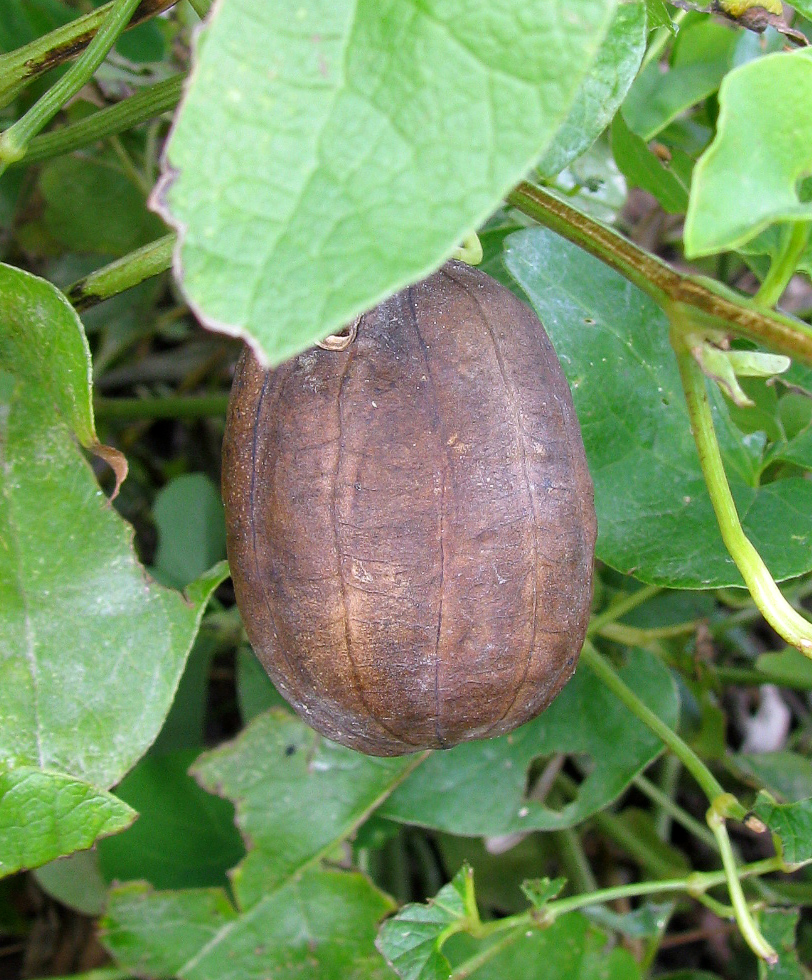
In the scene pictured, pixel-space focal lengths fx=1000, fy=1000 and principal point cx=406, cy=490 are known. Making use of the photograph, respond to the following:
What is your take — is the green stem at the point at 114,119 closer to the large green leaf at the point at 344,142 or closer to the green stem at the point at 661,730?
the large green leaf at the point at 344,142

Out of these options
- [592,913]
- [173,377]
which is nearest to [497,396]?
[592,913]

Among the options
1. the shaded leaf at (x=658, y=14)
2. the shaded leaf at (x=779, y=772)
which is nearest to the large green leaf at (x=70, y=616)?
the shaded leaf at (x=658, y=14)

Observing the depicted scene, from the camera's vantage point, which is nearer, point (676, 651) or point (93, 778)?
point (93, 778)

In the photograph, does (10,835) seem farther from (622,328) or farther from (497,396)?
(622,328)

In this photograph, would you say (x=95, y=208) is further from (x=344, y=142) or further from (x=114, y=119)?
(x=344, y=142)

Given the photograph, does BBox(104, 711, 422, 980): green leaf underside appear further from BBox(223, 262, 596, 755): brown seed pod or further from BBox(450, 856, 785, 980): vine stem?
BBox(223, 262, 596, 755): brown seed pod

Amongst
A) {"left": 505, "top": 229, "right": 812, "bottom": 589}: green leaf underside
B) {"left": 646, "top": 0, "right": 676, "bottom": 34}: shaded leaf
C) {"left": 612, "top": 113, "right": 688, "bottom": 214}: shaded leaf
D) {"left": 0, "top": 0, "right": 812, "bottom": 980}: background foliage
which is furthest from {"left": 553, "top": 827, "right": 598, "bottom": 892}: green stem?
{"left": 646, "top": 0, "right": 676, "bottom": 34}: shaded leaf
